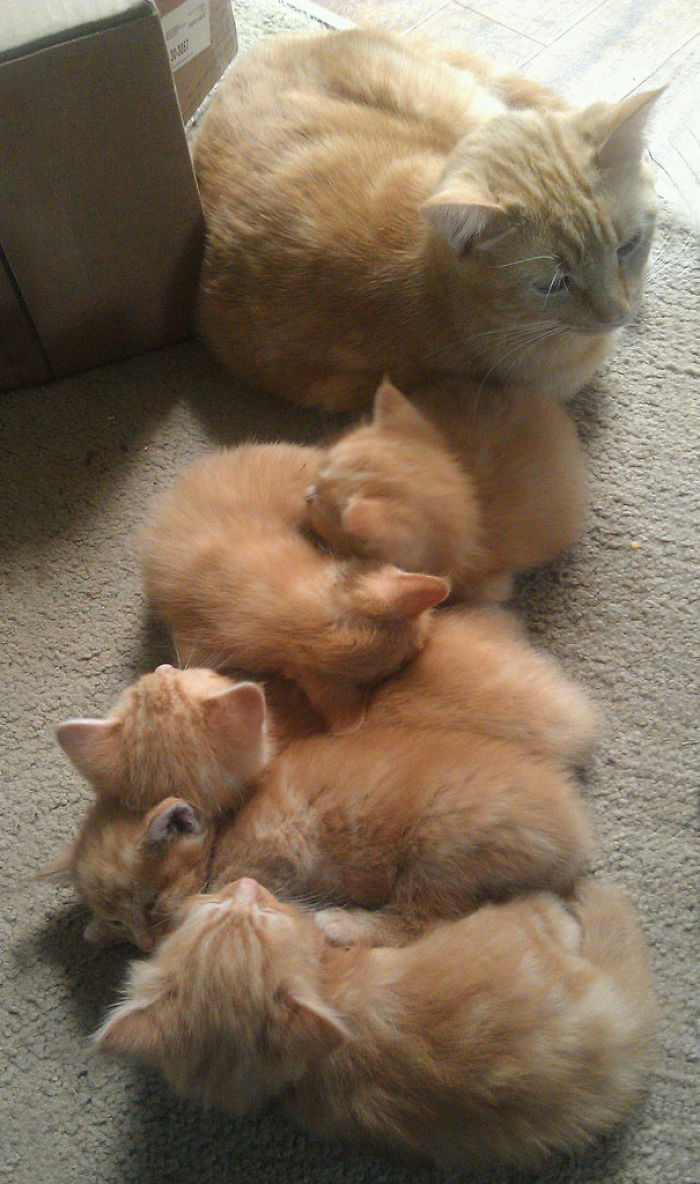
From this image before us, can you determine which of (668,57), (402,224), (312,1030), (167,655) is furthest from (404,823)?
(668,57)

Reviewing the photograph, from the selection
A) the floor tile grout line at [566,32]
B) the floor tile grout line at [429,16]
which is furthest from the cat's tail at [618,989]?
the floor tile grout line at [429,16]

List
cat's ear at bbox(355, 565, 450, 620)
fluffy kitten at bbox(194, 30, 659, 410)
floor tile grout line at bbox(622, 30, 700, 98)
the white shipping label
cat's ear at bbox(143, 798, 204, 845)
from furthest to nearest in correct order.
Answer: floor tile grout line at bbox(622, 30, 700, 98) → the white shipping label → fluffy kitten at bbox(194, 30, 659, 410) → cat's ear at bbox(355, 565, 450, 620) → cat's ear at bbox(143, 798, 204, 845)

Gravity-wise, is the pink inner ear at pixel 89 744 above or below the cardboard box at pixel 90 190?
below

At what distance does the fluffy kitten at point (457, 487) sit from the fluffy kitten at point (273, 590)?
6 centimetres

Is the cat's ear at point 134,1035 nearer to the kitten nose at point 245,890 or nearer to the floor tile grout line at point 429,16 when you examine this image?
the kitten nose at point 245,890

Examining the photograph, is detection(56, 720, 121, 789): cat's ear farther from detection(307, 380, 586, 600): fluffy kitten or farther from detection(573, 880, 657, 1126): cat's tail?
detection(573, 880, 657, 1126): cat's tail

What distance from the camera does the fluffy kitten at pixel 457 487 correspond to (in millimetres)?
1247

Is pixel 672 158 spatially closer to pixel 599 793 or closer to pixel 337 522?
pixel 337 522

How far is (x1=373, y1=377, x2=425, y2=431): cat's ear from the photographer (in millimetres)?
1306

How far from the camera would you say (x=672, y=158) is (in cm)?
181

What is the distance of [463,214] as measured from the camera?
1.24 metres

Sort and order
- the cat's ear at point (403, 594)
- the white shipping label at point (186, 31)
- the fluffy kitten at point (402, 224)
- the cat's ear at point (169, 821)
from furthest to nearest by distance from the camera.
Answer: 1. the white shipping label at point (186, 31)
2. the fluffy kitten at point (402, 224)
3. the cat's ear at point (403, 594)
4. the cat's ear at point (169, 821)

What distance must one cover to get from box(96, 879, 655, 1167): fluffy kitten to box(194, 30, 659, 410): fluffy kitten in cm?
83

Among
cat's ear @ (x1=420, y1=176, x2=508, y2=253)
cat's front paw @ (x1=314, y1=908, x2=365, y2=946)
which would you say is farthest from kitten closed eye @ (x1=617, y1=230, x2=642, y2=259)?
cat's front paw @ (x1=314, y1=908, x2=365, y2=946)
